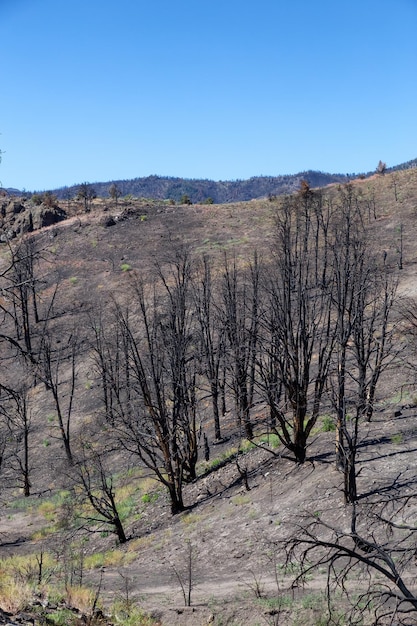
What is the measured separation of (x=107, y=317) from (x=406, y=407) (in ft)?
109

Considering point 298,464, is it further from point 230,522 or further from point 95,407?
point 95,407

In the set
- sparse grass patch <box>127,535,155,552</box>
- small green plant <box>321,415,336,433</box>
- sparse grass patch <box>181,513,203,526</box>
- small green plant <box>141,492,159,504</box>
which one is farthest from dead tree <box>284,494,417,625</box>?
small green plant <box>141,492,159,504</box>

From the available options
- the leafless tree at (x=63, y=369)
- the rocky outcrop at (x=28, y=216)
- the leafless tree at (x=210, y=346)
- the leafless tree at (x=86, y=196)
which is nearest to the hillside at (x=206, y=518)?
the leafless tree at (x=63, y=369)

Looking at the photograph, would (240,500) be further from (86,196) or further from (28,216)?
(86,196)

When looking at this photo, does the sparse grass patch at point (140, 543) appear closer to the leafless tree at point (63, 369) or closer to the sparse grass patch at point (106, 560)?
the sparse grass patch at point (106, 560)

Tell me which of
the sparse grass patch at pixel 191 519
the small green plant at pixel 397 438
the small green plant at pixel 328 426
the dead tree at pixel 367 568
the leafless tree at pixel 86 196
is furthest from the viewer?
the leafless tree at pixel 86 196

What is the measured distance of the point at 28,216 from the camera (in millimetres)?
74250

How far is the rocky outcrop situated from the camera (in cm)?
7333

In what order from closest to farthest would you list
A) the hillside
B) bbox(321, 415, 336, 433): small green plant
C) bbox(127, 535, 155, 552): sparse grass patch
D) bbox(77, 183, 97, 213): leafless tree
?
the hillside → bbox(127, 535, 155, 552): sparse grass patch → bbox(321, 415, 336, 433): small green plant → bbox(77, 183, 97, 213): leafless tree

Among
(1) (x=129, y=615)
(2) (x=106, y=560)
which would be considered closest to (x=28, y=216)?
(2) (x=106, y=560)

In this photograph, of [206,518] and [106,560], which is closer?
[106,560]

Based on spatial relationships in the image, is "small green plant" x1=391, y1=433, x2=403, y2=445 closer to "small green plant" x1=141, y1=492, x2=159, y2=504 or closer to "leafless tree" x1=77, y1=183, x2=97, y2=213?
"small green plant" x1=141, y1=492, x2=159, y2=504

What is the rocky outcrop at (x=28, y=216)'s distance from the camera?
73331 millimetres

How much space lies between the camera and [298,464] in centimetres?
1909
